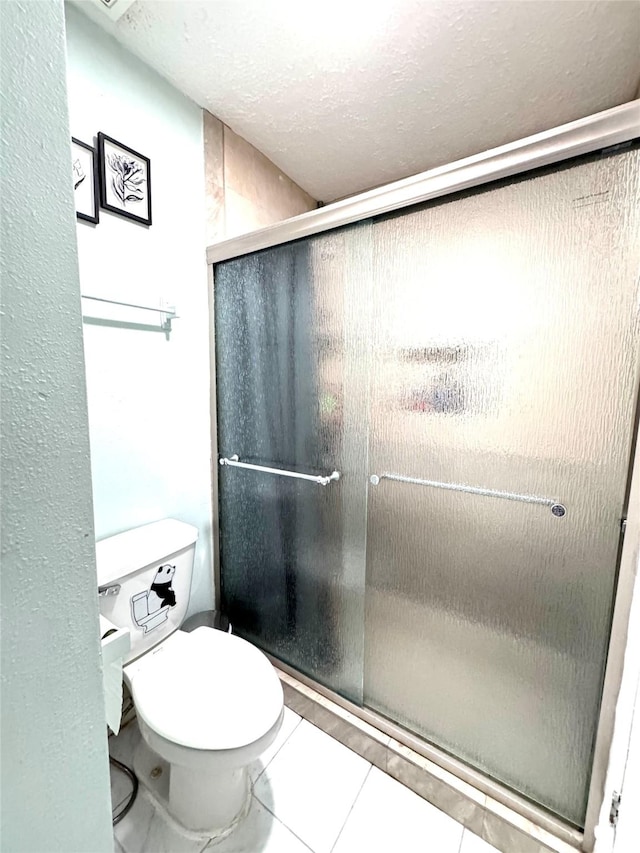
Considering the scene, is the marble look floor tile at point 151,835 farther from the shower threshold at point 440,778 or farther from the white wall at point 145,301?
the white wall at point 145,301

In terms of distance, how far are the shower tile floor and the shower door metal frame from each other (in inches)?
5.5

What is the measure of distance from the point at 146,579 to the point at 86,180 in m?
1.26

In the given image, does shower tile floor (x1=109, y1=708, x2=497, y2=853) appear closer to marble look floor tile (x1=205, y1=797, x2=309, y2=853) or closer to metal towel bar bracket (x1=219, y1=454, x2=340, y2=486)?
marble look floor tile (x1=205, y1=797, x2=309, y2=853)

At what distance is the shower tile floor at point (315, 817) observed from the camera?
37.1 inches

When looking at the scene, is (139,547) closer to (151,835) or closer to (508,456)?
(151,835)

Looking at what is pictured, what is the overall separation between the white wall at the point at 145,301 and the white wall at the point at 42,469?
0.91 m

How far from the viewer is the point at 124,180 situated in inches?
44.8

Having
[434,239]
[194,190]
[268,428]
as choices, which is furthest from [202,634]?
[194,190]

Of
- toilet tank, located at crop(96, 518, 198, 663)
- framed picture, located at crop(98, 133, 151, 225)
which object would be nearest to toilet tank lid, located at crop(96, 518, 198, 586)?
toilet tank, located at crop(96, 518, 198, 663)

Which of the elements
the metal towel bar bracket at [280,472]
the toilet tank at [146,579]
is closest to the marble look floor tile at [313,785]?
the toilet tank at [146,579]

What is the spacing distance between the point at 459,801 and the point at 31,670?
1321 mm

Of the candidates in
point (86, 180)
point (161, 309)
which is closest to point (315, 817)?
point (161, 309)

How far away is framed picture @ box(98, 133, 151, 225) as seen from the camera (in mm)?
1089

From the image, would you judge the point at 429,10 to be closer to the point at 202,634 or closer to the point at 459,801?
the point at 202,634
